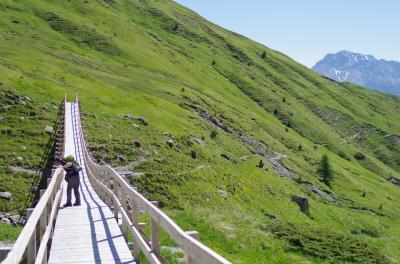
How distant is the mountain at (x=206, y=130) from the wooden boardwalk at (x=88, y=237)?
80.8 inches

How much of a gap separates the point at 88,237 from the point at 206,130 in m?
58.0

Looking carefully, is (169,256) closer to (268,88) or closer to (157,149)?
(157,149)

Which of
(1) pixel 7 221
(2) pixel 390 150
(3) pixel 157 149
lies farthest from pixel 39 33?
(2) pixel 390 150

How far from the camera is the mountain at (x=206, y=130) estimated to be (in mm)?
30287

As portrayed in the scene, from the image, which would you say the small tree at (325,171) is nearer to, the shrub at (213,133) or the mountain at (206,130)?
the mountain at (206,130)

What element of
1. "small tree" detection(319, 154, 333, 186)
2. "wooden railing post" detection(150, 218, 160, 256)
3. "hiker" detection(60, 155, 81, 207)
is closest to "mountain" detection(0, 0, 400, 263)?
"small tree" detection(319, 154, 333, 186)

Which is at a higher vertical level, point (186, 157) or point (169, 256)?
point (169, 256)

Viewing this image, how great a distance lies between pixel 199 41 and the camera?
512 ft

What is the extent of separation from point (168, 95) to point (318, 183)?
95.4ft

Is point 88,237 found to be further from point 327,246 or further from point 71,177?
point 327,246

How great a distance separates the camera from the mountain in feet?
99.4

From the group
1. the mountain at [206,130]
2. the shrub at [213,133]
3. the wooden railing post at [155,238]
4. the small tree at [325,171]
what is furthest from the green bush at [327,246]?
the small tree at [325,171]

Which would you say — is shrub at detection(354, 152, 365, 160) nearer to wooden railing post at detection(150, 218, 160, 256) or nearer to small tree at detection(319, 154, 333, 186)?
small tree at detection(319, 154, 333, 186)

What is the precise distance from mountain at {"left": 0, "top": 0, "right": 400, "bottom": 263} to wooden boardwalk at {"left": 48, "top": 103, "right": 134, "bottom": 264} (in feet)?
6.73
